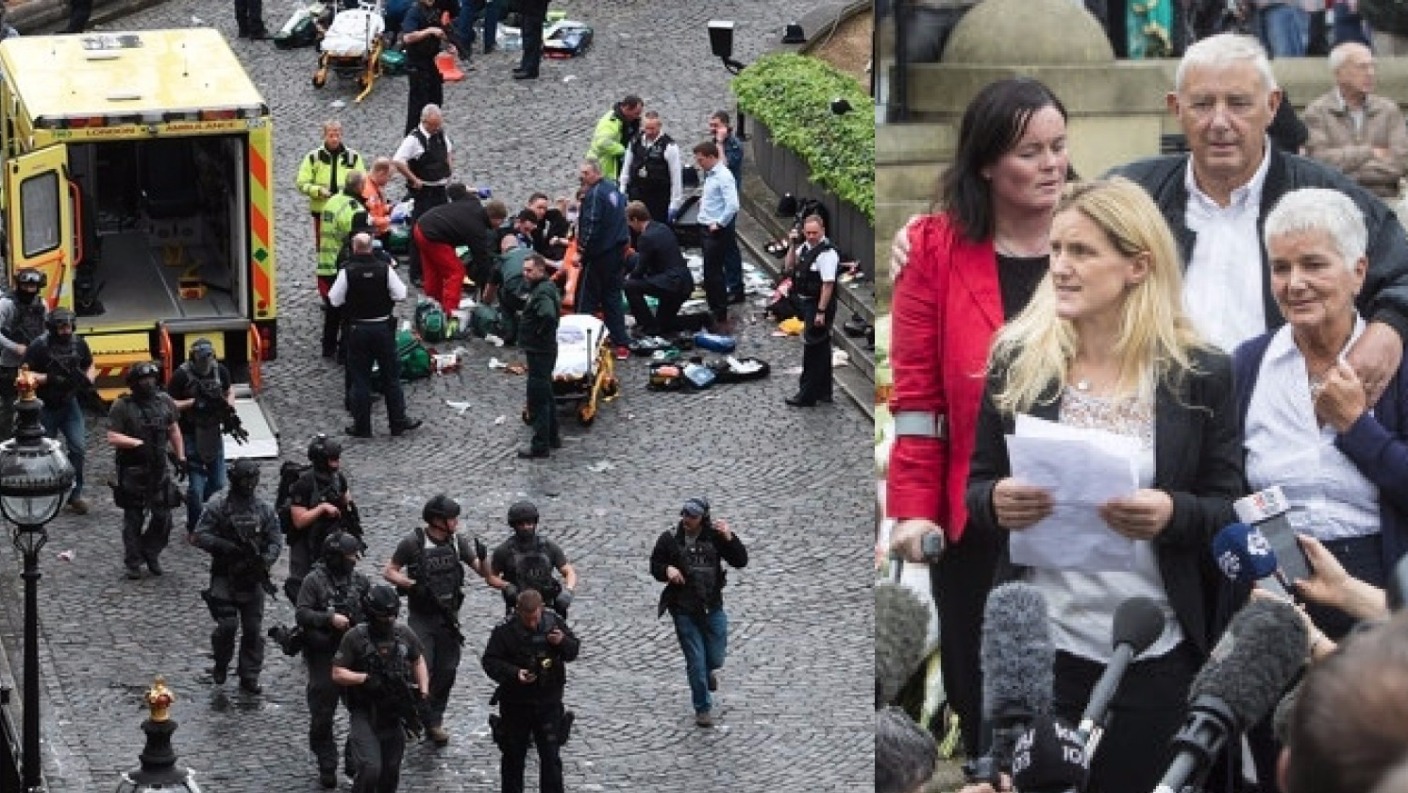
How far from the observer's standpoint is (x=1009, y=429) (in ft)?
25.1

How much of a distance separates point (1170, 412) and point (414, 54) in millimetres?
23558

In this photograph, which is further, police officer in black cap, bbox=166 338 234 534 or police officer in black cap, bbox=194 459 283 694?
police officer in black cap, bbox=166 338 234 534

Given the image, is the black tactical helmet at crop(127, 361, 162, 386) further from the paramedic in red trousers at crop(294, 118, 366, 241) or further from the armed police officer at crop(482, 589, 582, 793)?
the paramedic in red trousers at crop(294, 118, 366, 241)

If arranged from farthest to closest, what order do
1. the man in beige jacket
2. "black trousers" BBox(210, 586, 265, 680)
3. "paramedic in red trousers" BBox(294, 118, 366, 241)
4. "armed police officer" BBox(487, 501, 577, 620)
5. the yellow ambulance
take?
"paramedic in red trousers" BBox(294, 118, 366, 241), the yellow ambulance, "black trousers" BBox(210, 586, 265, 680), "armed police officer" BBox(487, 501, 577, 620), the man in beige jacket

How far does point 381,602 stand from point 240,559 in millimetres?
2306

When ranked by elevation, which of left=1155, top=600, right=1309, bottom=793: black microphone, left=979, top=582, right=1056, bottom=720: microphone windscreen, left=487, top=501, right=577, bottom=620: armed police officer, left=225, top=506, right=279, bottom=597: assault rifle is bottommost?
left=225, top=506, right=279, bottom=597: assault rifle

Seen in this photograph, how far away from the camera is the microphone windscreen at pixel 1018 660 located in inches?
241

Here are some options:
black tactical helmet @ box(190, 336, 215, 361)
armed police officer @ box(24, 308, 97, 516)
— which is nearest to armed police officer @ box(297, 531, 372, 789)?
black tactical helmet @ box(190, 336, 215, 361)

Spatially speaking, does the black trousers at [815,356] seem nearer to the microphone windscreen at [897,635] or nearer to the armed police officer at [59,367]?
the armed police officer at [59,367]

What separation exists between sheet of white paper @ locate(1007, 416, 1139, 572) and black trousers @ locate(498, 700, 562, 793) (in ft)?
33.0

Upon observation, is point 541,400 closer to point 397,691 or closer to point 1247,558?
point 397,691

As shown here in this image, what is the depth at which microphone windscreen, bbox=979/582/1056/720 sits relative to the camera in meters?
6.13

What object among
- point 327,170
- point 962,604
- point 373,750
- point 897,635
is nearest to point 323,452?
point 373,750

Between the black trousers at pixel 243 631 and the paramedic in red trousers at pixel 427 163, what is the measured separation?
8.06m
